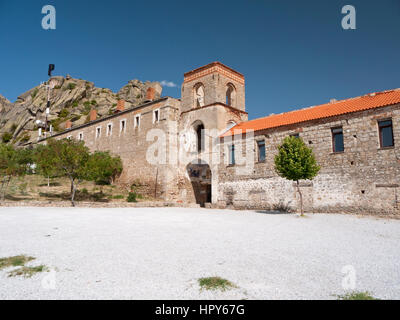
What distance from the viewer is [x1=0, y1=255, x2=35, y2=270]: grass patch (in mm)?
4949

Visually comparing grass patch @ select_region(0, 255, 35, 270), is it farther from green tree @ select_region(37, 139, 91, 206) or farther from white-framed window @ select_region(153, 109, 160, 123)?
white-framed window @ select_region(153, 109, 160, 123)

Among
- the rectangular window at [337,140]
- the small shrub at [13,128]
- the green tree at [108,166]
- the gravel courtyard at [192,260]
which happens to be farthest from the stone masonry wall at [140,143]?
the small shrub at [13,128]

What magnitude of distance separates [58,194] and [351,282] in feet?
70.9

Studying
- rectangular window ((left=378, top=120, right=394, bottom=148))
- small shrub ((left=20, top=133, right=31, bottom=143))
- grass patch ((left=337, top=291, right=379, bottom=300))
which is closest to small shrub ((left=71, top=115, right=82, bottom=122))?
small shrub ((left=20, top=133, right=31, bottom=143))

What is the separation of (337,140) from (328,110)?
6.78 ft

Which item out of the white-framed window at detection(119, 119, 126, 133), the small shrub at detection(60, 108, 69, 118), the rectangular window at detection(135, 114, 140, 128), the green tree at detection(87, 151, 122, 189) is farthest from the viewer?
the small shrub at detection(60, 108, 69, 118)

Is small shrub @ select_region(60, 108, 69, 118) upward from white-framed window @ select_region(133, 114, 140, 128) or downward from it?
upward

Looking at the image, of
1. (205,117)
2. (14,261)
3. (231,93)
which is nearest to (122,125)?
(205,117)

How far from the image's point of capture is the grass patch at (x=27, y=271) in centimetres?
446

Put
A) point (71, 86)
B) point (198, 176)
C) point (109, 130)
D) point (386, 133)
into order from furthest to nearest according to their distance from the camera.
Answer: point (71, 86)
point (109, 130)
point (198, 176)
point (386, 133)

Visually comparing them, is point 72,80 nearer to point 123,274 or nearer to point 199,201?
point 199,201

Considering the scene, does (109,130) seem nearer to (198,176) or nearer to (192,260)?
(198,176)

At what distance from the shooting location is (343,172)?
1435cm

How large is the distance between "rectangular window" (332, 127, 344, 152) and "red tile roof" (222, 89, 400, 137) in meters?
0.88
